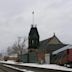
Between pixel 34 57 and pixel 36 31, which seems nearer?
pixel 34 57

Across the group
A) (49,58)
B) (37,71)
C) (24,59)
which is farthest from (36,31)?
(37,71)

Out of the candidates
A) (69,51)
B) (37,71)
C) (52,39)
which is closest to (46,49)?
(52,39)

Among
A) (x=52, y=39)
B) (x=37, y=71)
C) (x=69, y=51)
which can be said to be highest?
(x=52, y=39)

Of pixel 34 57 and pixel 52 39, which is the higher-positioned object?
pixel 52 39

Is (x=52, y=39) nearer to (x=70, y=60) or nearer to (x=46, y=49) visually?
(x=46, y=49)

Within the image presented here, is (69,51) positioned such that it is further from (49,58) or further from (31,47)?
(31,47)

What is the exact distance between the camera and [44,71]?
26.9 metres

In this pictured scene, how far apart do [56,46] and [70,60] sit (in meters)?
34.8

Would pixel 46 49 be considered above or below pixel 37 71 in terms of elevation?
above

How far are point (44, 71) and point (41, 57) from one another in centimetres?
5254

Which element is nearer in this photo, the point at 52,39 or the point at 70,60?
the point at 70,60

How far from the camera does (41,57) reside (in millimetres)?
79375

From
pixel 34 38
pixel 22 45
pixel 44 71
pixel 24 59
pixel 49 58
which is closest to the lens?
pixel 44 71

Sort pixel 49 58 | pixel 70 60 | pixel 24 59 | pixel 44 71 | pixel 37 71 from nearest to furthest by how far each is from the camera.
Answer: pixel 44 71
pixel 37 71
pixel 70 60
pixel 49 58
pixel 24 59
